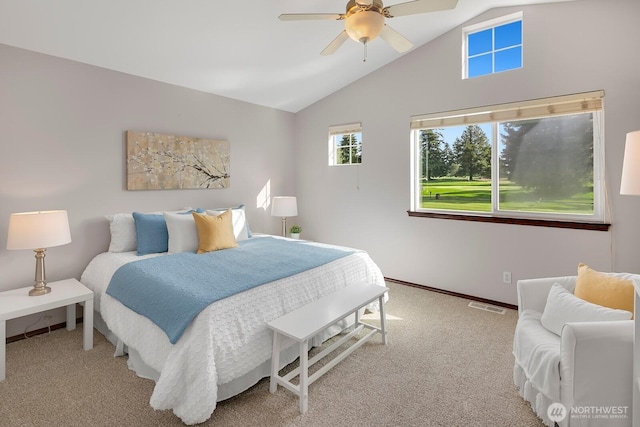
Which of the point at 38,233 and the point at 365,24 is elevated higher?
the point at 365,24

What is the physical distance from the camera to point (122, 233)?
312 cm

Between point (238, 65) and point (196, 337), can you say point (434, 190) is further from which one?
point (196, 337)

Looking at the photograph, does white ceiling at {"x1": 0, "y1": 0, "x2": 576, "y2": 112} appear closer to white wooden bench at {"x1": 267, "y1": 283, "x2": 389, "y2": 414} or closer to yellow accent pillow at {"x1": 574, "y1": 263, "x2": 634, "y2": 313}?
white wooden bench at {"x1": 267, "y1": 283, "x2": 389, "y2": 414}

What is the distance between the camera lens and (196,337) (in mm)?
1763

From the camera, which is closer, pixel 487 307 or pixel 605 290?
pixel 605 290

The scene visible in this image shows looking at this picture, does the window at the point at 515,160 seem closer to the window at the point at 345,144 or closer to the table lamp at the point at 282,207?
the window at the point at 345,144

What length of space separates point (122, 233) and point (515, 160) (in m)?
4.08

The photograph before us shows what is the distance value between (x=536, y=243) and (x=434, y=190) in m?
1.24

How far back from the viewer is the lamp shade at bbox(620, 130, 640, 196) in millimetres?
1625

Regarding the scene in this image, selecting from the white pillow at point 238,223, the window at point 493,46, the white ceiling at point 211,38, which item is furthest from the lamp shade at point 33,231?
the window at point 493,46

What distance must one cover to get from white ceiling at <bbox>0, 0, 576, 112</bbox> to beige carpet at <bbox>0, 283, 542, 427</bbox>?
2.53 m

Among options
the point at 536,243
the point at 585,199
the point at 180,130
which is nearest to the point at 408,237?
the point at 536,243

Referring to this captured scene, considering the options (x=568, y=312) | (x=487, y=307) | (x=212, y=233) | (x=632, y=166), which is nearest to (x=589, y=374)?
(x=568, y=312)

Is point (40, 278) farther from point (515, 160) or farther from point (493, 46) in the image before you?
point (493, 46)
